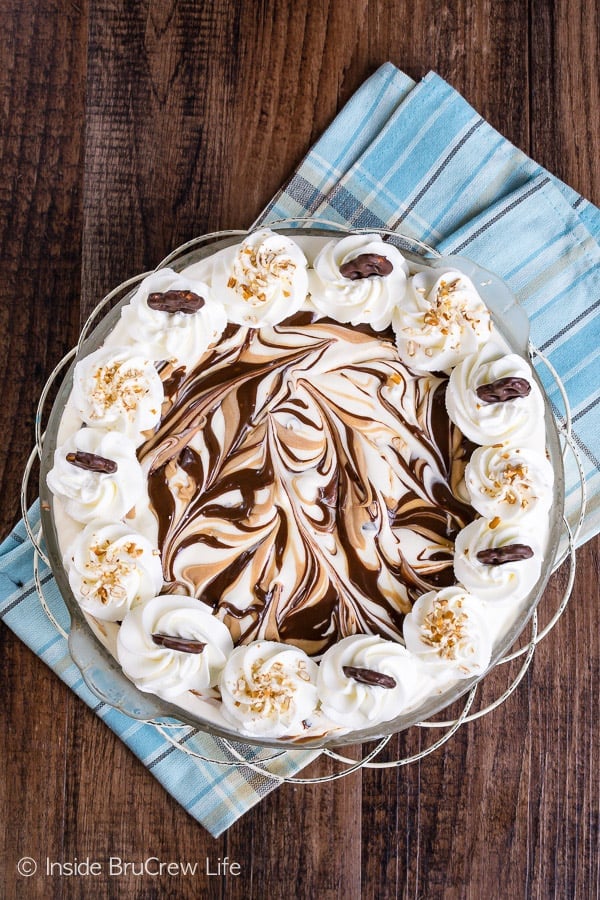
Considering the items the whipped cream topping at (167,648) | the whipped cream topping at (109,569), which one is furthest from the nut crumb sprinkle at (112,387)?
the whipped cream topping at (167,648)

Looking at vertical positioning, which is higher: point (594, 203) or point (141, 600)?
point (594, 203)

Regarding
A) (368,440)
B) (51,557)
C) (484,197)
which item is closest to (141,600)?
(51,557)

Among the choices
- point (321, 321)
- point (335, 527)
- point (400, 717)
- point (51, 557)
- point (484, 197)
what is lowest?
point (400, 717)

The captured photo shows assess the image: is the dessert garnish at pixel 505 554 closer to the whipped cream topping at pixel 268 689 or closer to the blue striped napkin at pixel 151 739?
the whipped cream topping at pixel 268 689

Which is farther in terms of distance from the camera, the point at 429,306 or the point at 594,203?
the point at 594,203

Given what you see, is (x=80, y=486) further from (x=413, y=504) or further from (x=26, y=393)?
(x=413, y=504)

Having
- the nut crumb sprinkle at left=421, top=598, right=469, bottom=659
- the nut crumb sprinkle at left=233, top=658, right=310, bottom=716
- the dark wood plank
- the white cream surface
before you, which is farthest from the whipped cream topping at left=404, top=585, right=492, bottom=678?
the dark wood plank
